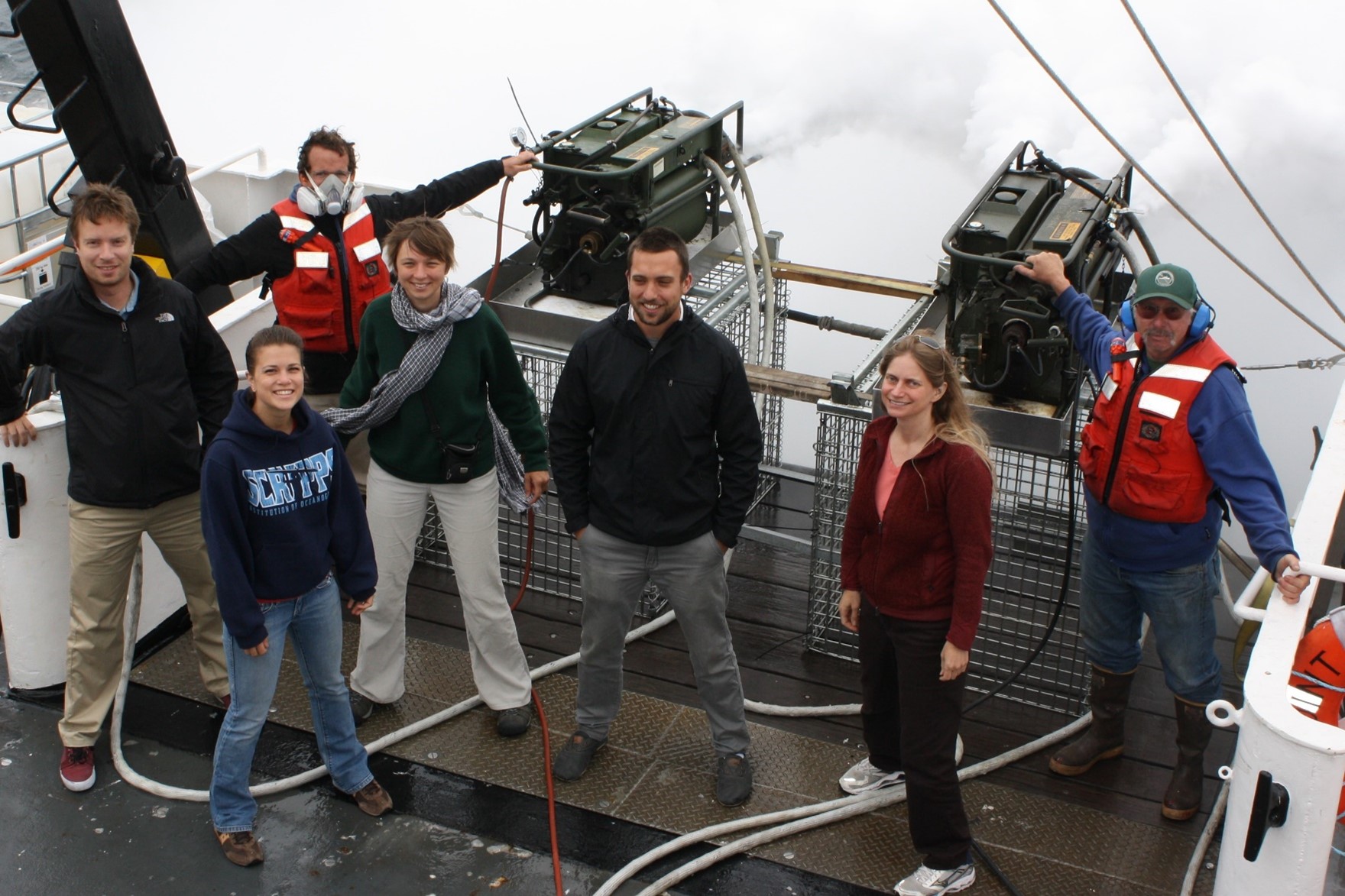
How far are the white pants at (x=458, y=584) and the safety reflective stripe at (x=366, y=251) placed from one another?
0.65 meters

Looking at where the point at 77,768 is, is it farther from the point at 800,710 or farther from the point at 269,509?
the point at 800,710

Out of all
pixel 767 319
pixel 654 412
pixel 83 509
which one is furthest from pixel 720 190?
pixel 83 509

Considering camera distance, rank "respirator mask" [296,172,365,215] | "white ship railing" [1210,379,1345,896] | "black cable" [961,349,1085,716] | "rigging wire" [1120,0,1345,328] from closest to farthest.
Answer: "white ship railing" [1210,379,1345,896] → "black cable" [961,349,1085,716] → "rigging wire" [1120,0,1345,328] → "respirator mask" [296,172,365,215]

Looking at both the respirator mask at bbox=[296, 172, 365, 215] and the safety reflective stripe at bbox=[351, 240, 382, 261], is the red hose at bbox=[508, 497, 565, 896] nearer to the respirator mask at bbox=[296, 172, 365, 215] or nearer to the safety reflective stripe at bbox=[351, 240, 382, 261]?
the safety reflective stripe at bbox=[351, 240, 382, 261]

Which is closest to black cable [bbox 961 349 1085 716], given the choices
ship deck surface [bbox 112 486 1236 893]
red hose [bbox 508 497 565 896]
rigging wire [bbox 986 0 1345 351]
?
ship deck surface [bbox 112 486 1236 893]

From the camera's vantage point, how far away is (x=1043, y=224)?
10.7 feet

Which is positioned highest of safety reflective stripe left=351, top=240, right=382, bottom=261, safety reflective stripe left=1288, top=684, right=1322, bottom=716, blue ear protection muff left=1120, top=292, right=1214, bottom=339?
blue ear protection muff left=1120, top=292, right=1214, bottom=339

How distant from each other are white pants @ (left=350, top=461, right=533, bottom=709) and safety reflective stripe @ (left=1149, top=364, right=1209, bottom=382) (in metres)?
1.58

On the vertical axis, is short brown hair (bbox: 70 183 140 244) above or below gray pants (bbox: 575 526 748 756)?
→ above

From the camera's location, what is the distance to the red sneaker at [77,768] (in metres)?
2.93

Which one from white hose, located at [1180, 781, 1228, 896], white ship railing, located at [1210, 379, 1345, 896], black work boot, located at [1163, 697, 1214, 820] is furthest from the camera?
black work boot, located at [1163, 697, 1214, 820]

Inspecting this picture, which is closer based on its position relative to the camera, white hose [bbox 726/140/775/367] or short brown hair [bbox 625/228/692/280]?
short brown hair [bbox 625/228/692/280]

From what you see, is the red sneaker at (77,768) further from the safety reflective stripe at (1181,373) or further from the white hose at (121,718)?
the safety reflective stripe at (1181,373)

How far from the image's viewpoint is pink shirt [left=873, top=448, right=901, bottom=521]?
2504 mm
